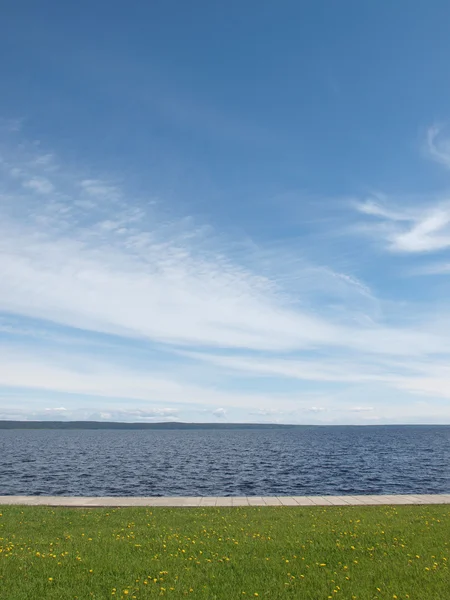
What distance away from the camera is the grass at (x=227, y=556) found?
933 cm

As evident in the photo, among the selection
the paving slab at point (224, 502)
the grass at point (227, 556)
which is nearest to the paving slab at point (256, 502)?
the paving slab at point (224, 502)

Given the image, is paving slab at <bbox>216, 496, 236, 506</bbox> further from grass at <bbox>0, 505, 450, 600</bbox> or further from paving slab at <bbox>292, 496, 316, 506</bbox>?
grass at <bbox>0, 505, 450, 600</bbox>

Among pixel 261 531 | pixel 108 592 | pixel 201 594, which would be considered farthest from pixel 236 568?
pixel 261 531

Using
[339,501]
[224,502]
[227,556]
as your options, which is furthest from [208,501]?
[227,556]

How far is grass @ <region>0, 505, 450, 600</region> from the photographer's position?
9.33 metres

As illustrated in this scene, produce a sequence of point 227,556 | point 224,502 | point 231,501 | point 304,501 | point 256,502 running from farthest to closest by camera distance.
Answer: point 231,501
point 304,501
point 224,502
point 256,502
point 227,556

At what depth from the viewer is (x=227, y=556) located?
11.5 metres

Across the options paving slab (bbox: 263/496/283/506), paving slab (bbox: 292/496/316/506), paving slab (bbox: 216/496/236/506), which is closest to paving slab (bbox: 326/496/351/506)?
paving slab (bbox: 292/496/316/506)

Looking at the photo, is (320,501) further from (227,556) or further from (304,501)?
(227,556)

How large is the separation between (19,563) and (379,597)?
25.1 feet

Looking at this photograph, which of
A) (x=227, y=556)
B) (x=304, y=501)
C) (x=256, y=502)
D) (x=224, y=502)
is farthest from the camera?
(x=304, y=501)

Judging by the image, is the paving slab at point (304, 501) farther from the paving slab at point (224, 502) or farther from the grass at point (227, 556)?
the grass at point (227, 556)

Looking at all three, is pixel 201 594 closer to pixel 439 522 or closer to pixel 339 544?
pixel 339 544

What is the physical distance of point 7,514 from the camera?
686 inches
